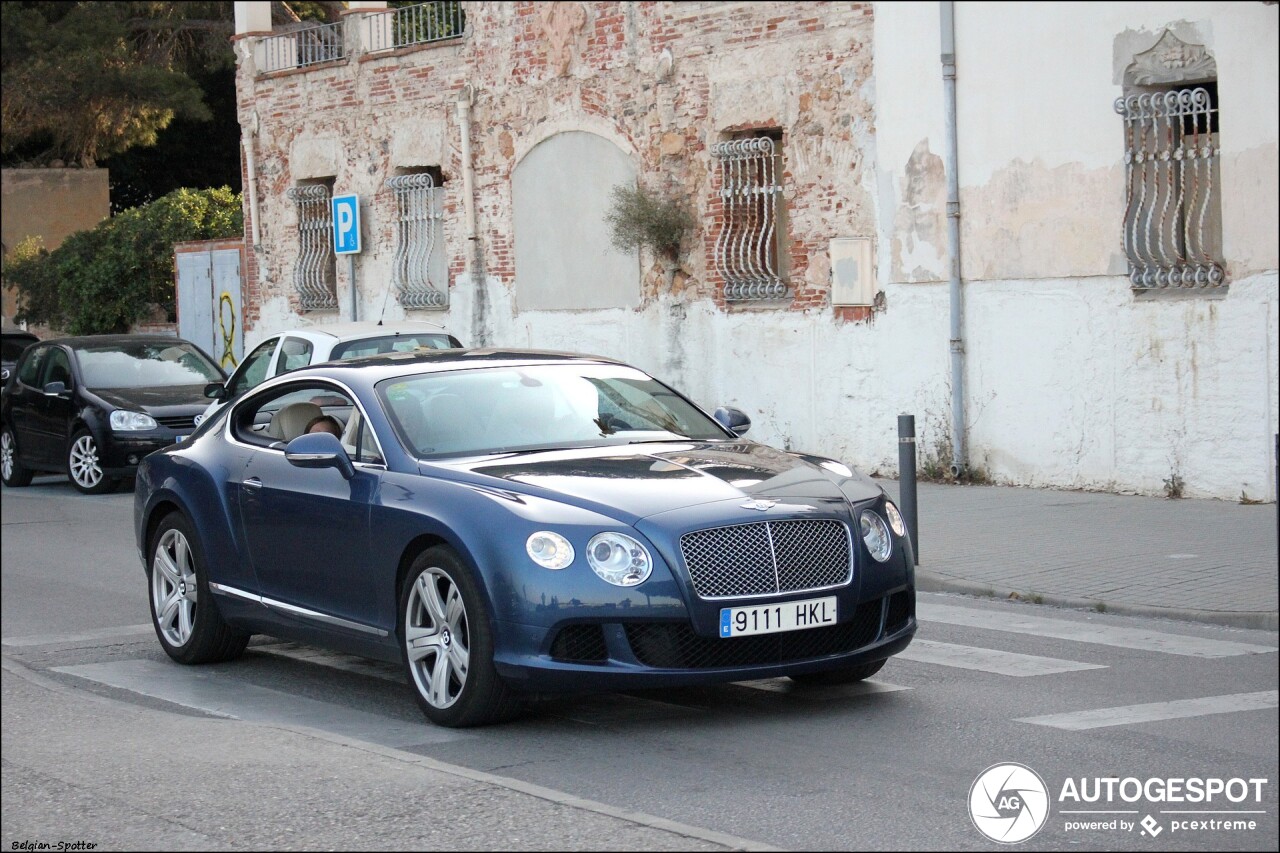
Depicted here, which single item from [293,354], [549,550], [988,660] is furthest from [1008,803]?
[293,354]

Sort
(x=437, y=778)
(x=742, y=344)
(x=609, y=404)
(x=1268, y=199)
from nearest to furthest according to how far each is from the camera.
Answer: (x=437, y=778)
(x=609, y=404)
(x=1268, y=199)
(x=742, y=344)

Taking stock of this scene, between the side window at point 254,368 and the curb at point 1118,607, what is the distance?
8.24 metres

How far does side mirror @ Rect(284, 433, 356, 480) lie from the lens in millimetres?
8055

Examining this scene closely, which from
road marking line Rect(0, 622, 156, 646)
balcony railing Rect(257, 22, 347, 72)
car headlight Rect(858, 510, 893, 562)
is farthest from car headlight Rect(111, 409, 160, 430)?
car headlight Rect(858, 510, 893, 562)

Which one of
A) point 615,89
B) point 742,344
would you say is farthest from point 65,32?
point 742,344

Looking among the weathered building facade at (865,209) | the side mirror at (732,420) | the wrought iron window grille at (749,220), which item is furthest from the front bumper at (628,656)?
the wrought iron window grille at (749,220)

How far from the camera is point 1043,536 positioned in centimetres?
1330

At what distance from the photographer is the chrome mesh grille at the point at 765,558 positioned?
23.3 ft

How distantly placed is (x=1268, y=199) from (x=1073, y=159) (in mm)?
2035

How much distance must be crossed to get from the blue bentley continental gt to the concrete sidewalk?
9.08 feet

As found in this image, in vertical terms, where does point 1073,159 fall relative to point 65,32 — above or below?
below

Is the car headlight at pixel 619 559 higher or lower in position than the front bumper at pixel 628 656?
higher

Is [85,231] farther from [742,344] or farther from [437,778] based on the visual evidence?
[437,778]

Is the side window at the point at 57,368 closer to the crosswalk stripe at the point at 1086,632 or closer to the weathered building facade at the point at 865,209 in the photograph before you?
the weathered building facade at the point at 865,209
